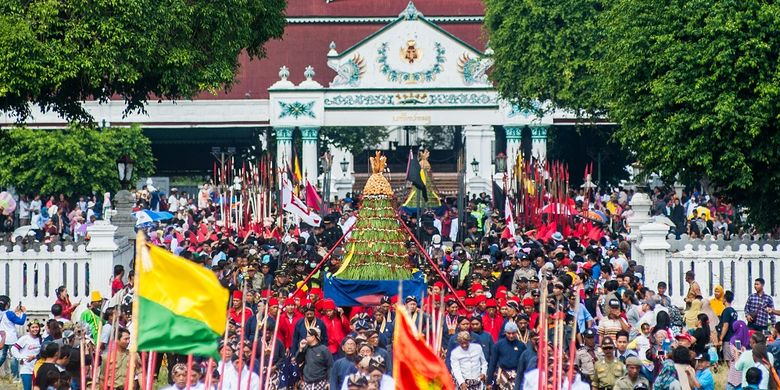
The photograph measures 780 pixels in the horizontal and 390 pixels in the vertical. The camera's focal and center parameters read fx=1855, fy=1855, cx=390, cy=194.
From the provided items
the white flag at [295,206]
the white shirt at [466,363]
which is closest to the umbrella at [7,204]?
the white flag at [295,206]

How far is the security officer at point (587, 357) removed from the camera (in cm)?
1928

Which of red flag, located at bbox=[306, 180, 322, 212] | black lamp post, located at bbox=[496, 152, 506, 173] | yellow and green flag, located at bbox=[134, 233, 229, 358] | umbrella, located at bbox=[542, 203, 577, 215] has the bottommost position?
yellow and green flag, located at bbox=[134, 233, 229, 358]

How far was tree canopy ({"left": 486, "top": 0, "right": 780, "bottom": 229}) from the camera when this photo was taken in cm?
2794

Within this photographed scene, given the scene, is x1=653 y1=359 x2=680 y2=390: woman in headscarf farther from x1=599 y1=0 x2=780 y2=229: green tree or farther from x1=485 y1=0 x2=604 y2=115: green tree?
x1=485 y1=0 x2=604 y2=115: green tree

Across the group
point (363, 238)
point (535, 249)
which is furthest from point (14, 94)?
point (535, 249)

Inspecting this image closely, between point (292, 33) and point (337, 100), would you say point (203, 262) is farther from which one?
point (292, 33)

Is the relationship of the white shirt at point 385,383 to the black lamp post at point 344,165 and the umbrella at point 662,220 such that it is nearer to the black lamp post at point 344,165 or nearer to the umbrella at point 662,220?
the umbrella at point 662,220

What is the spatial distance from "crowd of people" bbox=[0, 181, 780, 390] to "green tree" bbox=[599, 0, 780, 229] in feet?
6.41

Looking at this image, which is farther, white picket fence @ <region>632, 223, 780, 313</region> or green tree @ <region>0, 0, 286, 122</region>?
white picket fence @ <region>632, 223, 780, 313</region>

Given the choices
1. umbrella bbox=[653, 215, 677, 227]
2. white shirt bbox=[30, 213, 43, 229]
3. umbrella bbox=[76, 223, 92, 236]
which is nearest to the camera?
umbrella bbox=[653, 215, 677, 227]

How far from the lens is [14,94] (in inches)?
1022

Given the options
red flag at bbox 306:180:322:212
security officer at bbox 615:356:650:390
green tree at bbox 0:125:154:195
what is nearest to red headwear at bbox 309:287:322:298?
security officer at bbox 615:356:650:390

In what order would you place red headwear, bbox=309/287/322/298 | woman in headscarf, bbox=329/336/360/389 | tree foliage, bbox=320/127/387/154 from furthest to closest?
tree foliage, bbox=320/127/387/154, red headwear, bbox=309/287/322/298, woman in headscarf, bbox=329/336/360/389

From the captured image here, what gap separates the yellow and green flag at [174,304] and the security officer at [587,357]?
6.39 metres
